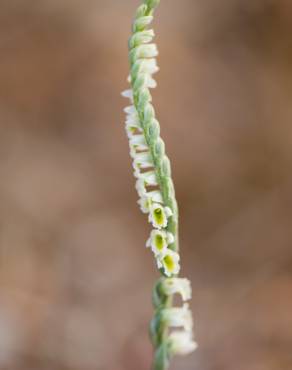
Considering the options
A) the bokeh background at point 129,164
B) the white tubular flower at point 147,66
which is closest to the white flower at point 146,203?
the white tubular flower at point 147,66

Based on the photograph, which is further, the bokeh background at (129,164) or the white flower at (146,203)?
the bokeh background at (129,164)

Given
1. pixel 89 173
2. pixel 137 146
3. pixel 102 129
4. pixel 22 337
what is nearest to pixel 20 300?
pixel 22 337

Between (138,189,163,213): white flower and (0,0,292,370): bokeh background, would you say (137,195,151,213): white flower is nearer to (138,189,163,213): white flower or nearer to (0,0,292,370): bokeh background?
(138,189,163,213): white flower

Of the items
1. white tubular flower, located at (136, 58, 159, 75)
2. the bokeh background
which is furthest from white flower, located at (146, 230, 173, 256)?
the bokeh background

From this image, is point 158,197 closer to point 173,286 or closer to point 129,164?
point 173,286

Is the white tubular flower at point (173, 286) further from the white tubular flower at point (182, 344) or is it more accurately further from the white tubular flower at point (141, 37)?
the white tubular flower at point (141, 37)

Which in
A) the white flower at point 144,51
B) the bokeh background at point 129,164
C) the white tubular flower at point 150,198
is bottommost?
the white tubular flower at point 150,198
